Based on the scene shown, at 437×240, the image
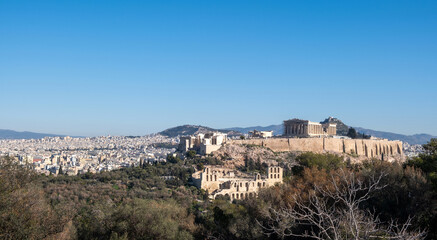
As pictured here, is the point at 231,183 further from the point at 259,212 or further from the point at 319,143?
the point at 319,143

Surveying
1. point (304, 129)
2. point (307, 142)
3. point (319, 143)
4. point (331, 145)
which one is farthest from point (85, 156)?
point (331, 145)

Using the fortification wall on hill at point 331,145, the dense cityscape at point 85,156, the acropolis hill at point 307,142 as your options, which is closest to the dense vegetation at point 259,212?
the dense cityscape at point 85,156

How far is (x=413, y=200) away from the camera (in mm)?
16453

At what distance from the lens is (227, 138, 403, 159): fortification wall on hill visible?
2396 inches

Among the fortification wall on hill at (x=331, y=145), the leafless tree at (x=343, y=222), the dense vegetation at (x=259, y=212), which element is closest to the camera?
the leafless tree at (x=343, y=222)

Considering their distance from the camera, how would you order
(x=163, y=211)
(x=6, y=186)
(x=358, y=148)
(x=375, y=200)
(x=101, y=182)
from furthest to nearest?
(x=358, y=148) < (x=101, y=182) < (x=163, y=211) < (x=375, y=200) < (x=6, y=186)

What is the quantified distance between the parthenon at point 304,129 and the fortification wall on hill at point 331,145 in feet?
12.4

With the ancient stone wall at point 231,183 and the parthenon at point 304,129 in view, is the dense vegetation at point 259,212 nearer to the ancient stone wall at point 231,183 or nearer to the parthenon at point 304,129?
the ancient stone wall at point 231,183

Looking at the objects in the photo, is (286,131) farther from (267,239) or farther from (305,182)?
(267,239)

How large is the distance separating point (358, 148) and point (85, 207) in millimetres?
53535

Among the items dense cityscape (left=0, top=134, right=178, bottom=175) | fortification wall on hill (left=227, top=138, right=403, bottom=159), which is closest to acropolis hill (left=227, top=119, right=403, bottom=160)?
fortification wall on hill (left=227, top=138, right=403, bottom=159)

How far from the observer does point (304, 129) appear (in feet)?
229

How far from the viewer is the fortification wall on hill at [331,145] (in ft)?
200

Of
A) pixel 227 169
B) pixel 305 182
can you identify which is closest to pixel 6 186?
pixel 305 182
